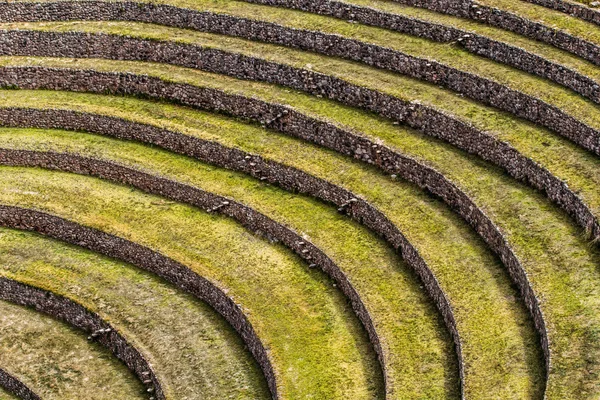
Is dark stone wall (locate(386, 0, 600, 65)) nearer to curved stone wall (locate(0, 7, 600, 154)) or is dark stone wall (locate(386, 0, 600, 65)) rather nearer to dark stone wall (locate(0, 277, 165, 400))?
curved stone wall (locate(0, 7, 600, 154))

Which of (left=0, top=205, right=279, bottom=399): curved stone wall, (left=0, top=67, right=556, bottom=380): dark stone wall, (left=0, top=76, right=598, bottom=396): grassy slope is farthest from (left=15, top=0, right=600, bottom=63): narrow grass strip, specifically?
(left=0, top=205, right=279, bottom=399): curved stone wall

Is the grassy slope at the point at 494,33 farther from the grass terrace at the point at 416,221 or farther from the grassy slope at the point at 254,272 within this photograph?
the grassy slope at the point at 254,272

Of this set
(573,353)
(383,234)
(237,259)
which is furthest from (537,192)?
(237,259)

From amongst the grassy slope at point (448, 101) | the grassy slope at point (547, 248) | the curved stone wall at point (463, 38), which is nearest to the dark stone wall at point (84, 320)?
the grassy slope at point (547, 248)

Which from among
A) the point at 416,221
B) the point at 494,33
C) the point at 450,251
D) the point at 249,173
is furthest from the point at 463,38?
the point at 450,251

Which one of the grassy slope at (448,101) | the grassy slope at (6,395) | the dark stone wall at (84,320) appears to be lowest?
the grassy slope at (6,395)

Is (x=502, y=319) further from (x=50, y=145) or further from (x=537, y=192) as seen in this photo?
(x=50, y=145)

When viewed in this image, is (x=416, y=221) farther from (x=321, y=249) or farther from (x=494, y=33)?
(x=494, y=33)
